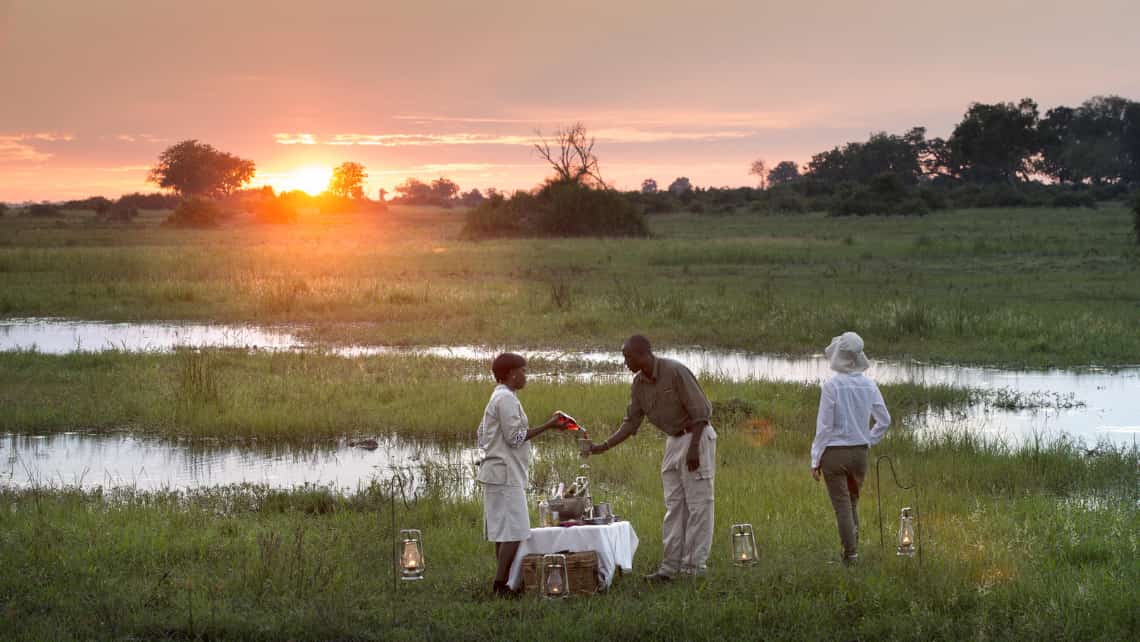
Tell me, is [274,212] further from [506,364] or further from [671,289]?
[506,364]

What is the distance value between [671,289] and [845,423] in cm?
2431

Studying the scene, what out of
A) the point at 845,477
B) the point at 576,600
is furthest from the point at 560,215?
the point at 576,600

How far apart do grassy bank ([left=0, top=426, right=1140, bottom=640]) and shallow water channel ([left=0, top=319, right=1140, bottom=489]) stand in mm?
1614

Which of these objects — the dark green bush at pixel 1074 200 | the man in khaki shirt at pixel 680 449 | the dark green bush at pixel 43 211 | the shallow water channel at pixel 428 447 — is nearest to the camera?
the man in khaki shirt at pixel 680 449

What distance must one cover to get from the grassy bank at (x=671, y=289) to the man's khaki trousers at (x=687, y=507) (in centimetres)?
1453

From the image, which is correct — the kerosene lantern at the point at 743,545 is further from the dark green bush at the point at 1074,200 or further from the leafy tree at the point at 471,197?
the leafy tree at the point at 471,197

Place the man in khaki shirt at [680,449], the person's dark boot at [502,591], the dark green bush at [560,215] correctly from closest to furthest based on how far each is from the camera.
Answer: the person's dark boot at [502,591], the man in khaki shirt at [680,449], the dark green bush at [560,215]

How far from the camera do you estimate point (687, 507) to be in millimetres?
8672

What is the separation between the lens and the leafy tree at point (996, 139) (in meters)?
112

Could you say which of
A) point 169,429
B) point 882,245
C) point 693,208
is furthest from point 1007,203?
point 169,429

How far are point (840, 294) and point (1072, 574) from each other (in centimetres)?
2207

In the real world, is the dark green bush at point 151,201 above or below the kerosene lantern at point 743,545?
above

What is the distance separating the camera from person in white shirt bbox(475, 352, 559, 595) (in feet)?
26.8

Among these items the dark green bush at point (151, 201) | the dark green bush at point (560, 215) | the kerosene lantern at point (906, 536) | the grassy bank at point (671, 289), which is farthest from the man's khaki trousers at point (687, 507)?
the dark green bush at point (151, 201)
